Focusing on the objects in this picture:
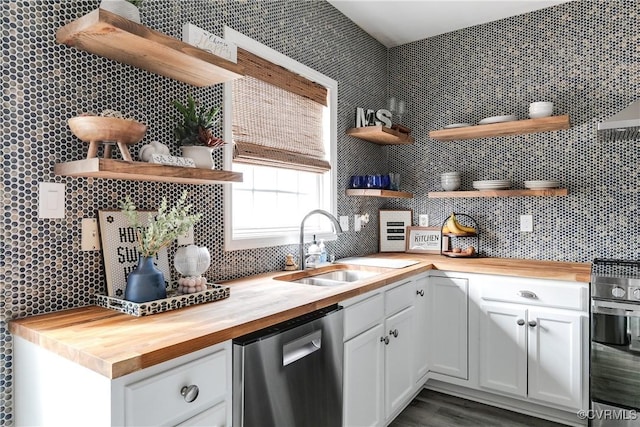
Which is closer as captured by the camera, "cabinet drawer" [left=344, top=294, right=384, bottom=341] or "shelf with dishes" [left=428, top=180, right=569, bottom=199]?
"cabinet drawer" [left=344, top=294, right=384, bottom=341]

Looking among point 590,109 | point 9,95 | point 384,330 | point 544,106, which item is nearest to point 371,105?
point 544,106

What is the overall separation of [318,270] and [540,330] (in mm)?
1402

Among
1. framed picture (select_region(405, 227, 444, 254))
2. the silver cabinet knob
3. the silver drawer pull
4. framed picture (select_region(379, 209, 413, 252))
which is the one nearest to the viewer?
the silver cabinet knob

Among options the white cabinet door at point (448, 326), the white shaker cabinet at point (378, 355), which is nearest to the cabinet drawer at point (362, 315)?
the white shaker cabinet at point (378, 355)

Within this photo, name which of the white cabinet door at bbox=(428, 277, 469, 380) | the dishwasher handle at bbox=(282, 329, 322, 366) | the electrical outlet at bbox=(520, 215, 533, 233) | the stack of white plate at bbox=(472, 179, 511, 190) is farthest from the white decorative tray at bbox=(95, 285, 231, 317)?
the electrical outlet at bbox=(520, 215, 533, 233)

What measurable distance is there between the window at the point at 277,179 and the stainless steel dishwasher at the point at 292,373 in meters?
0.69

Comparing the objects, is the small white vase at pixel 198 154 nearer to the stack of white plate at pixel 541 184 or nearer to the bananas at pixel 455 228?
the bananas at pixel 455 228

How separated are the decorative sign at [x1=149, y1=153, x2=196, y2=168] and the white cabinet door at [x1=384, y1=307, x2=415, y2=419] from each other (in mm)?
1373

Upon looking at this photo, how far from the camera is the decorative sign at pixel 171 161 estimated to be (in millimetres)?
1445

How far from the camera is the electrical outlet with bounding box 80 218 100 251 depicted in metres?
1.47

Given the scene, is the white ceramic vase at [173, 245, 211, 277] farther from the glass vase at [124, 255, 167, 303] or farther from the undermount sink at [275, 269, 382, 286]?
the undermount sink at [275, 269, 382, 286]

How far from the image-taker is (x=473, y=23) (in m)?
3.21

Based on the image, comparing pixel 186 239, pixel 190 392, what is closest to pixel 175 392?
pixel 190 392

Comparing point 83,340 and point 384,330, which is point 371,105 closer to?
point 384,330
